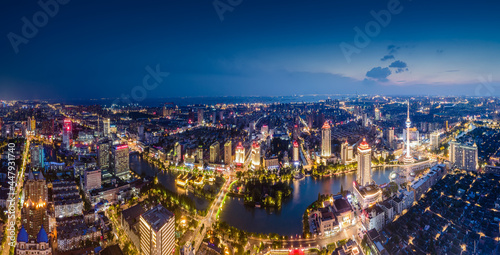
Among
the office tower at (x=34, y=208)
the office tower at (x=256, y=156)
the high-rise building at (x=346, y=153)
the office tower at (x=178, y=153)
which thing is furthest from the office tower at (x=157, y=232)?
the high-rise building at (x=346, y=153)

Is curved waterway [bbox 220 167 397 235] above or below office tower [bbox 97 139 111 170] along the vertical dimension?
below

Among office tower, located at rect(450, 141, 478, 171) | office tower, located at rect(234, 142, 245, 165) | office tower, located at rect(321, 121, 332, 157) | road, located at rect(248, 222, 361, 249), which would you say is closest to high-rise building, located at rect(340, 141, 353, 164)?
office tower, located at rect(321, 121, 332, 157)

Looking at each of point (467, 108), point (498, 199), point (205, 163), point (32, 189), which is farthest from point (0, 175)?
point (467, 108)

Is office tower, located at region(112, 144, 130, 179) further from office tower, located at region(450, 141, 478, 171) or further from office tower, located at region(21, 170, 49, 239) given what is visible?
office tower, located at region(450, 141, 478, 171)

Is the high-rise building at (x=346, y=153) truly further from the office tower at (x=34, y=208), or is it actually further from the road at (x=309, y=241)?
the office tower at (x=34, y=208)

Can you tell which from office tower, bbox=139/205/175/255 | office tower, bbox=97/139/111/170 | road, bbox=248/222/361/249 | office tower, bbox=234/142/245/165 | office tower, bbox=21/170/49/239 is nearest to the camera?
office tower, bbox=139/205/175/255

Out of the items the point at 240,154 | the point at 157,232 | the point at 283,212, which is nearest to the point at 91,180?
the point at 157,232
